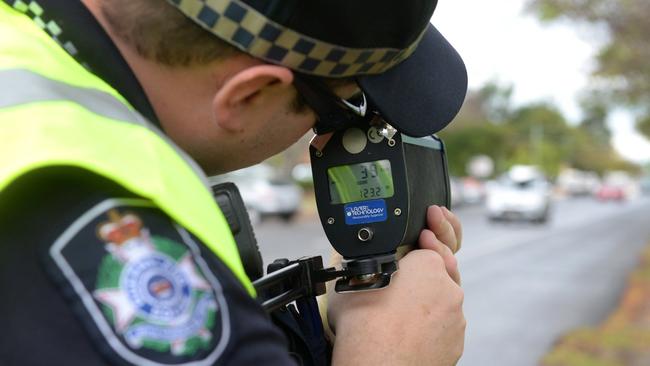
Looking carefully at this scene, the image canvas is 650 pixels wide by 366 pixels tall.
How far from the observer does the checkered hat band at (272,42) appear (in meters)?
0.70

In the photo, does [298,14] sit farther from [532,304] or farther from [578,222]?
[578,222]

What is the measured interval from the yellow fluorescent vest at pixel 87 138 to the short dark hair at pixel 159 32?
0.08 m

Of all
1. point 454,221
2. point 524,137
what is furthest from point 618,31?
point 524,137

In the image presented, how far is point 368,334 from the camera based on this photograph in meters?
0.88

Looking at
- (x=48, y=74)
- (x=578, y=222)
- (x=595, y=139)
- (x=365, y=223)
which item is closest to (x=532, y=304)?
(x=365, y=223)

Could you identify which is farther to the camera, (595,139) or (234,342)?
(595,139)

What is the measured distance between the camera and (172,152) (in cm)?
62

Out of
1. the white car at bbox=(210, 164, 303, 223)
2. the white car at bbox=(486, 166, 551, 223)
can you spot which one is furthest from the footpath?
the white car at bbox=(486, 166, 551, 223)

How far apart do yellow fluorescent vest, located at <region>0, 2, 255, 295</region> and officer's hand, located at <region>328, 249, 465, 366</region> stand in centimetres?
29

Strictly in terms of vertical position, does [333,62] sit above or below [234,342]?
above

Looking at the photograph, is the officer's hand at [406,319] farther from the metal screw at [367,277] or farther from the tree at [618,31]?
the tree at [618,31]

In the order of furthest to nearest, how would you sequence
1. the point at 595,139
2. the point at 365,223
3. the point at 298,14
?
the point at 595,139, the point at 365,223, the point at 298,14

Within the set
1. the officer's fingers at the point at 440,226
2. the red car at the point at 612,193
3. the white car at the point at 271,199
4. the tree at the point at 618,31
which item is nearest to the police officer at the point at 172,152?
the officer's fingers at the point at 440,226

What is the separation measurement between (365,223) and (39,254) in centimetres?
57
